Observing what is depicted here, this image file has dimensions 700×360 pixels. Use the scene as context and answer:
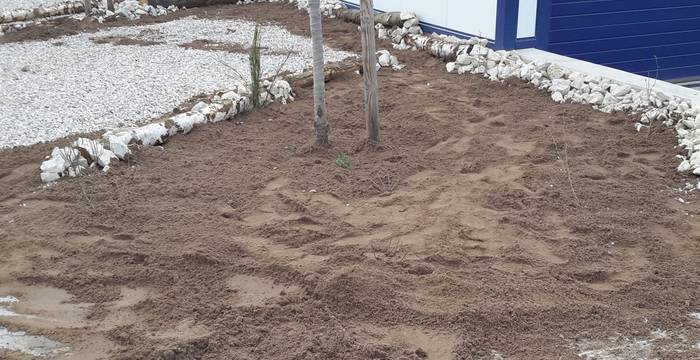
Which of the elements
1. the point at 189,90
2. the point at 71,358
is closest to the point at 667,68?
the point at 189,90

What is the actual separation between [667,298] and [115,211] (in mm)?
3037

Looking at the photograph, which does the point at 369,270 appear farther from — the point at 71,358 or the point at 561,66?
the point at 561,66

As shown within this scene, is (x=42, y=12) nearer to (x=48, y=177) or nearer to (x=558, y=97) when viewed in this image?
(x=48, y=177)

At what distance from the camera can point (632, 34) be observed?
8133 millimetres

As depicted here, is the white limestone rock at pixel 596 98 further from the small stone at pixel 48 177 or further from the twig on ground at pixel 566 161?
the small stone at pixel 48 177

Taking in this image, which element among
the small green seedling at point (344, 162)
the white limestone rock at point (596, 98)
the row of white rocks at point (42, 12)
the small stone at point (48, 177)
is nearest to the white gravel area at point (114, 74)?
the small stone at point (48, 177)

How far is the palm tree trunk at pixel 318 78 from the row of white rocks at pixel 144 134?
3.30 feet

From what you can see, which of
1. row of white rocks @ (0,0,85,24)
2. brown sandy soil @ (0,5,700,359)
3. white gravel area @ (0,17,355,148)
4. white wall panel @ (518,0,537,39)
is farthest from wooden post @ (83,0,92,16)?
white wall panel @ (518,0,537,39)

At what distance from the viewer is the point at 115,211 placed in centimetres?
424

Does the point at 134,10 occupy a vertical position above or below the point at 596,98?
above

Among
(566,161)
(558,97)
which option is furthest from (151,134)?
(558,97)

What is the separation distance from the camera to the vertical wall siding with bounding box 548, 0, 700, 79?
7.86m

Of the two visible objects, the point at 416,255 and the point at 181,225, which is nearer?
the point at 416,255

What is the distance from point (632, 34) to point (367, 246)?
5.67 m
